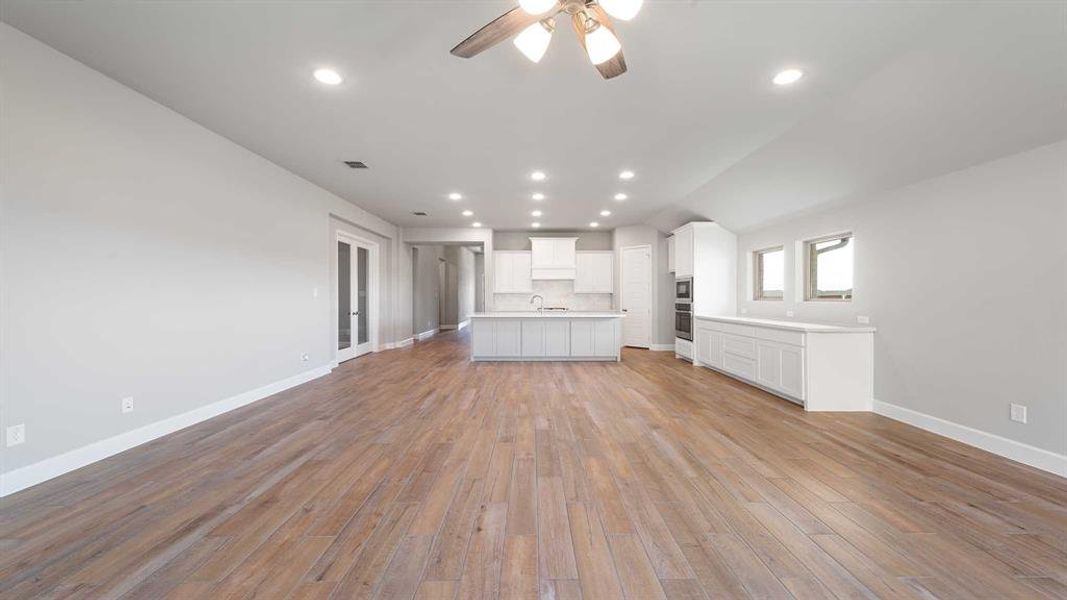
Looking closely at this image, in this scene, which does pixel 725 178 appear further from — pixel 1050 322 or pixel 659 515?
pixel 659 515

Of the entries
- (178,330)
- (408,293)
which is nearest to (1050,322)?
(178,330)

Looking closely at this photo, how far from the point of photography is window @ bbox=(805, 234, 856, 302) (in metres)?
4.14

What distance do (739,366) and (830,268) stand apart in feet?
5.28

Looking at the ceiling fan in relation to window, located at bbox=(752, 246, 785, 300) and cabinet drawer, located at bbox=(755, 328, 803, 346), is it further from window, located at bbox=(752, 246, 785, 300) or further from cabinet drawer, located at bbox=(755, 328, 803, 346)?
window, located at bbox=(752, 246, 785, 300)

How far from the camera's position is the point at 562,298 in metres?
8.61

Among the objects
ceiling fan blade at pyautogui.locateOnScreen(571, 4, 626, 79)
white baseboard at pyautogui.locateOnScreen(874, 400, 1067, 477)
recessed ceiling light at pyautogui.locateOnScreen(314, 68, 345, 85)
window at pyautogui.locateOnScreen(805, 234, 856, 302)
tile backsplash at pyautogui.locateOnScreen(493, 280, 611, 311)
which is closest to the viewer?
ceiling fan blade at pyautogui.locateOnScreen(571, 4, 626, 79)

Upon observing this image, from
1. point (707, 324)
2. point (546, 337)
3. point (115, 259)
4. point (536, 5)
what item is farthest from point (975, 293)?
point (115, 259)

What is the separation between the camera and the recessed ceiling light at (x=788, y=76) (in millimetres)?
2492

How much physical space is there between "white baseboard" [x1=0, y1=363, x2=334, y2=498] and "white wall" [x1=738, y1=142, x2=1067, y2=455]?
6.59 metres

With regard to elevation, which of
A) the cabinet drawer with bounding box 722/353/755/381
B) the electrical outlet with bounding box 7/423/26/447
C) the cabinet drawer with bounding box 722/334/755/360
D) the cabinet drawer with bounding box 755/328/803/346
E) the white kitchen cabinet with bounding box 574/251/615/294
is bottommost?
the cabinet drawer with bounding box 722/353/755/381

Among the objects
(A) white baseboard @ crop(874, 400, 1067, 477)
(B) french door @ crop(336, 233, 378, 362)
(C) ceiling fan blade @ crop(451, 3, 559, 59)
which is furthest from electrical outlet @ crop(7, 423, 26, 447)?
(A) white baseboard @ crop(874, 400, 1067, 477)

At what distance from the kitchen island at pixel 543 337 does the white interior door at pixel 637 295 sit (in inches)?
68.0

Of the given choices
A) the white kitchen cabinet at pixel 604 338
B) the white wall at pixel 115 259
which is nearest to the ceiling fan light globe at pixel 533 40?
the white wall at pixel 115 259

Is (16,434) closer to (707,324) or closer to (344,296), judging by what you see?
(344,296)
